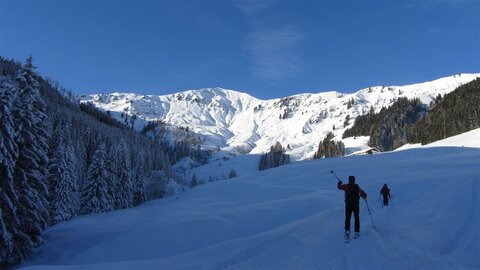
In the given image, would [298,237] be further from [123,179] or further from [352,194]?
[123,179]

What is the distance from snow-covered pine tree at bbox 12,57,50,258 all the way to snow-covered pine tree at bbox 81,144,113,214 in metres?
21.8

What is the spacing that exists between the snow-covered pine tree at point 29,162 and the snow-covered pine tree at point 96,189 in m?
21.8

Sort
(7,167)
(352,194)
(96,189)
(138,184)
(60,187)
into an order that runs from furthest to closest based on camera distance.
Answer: (138,184) < (96,189) < (60,187) < (7,167) < (352,194)

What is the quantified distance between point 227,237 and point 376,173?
1372 inches

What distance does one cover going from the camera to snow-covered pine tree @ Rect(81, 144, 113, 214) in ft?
162

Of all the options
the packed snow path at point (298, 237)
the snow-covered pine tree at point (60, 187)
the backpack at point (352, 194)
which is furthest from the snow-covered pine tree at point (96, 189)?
the backpack at point (352, 194)

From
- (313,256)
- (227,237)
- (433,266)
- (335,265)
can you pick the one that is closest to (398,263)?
(433,266)

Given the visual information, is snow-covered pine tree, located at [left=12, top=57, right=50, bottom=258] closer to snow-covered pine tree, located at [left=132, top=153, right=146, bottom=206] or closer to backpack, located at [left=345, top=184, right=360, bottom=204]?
backpack, located at [left=345, top=184, right=360, bottom=204]

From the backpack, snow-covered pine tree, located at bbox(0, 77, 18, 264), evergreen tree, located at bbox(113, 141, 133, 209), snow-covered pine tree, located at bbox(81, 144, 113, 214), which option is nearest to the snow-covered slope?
the backpack

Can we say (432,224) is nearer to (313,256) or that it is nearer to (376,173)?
(313,256)

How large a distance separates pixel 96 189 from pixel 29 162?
83.2 ft

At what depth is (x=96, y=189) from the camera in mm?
50719

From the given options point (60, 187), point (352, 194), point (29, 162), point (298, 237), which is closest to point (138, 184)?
point (60, 187)

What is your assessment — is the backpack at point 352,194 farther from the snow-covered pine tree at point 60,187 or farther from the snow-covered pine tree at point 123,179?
the snow-covered pine tree at point 123,179
